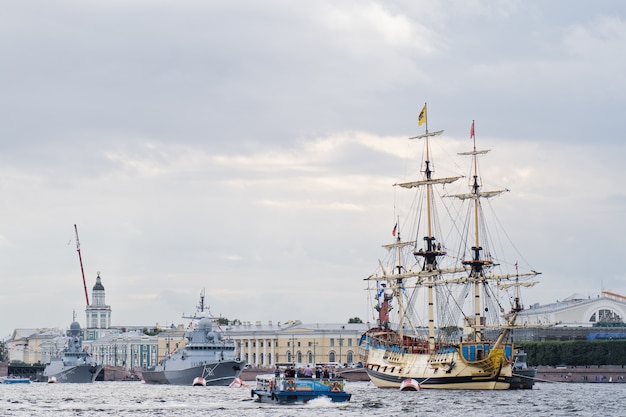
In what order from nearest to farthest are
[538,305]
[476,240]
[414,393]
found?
[414,393], [476,240], [538,305]

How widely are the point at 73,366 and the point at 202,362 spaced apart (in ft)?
128

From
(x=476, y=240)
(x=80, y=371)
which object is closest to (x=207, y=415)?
(x=476, y=240)

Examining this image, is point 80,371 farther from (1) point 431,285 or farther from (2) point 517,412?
(2) point 517,412

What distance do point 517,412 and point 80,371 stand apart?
9432 centimetres

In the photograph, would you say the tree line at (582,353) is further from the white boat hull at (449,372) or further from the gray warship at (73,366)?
the gray warship at (73,366)

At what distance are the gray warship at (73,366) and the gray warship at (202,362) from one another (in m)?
27.3

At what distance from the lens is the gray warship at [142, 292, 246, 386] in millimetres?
115562

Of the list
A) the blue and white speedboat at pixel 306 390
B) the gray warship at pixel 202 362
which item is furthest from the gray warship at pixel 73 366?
the blue and white speedboat at pixel 306 390

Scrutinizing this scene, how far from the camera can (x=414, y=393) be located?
89.1 meters

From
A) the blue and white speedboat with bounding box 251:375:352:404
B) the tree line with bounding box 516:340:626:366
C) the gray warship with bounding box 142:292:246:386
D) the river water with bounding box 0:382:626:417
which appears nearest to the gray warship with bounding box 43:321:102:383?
the gray warship with bounding box 142:292:246:386

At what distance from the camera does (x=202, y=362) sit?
118m

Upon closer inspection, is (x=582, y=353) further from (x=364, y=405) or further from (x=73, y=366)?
(x=364, y=405)

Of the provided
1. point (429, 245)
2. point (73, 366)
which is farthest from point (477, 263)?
point (73, 366)

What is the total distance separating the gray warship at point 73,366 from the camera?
151 m
